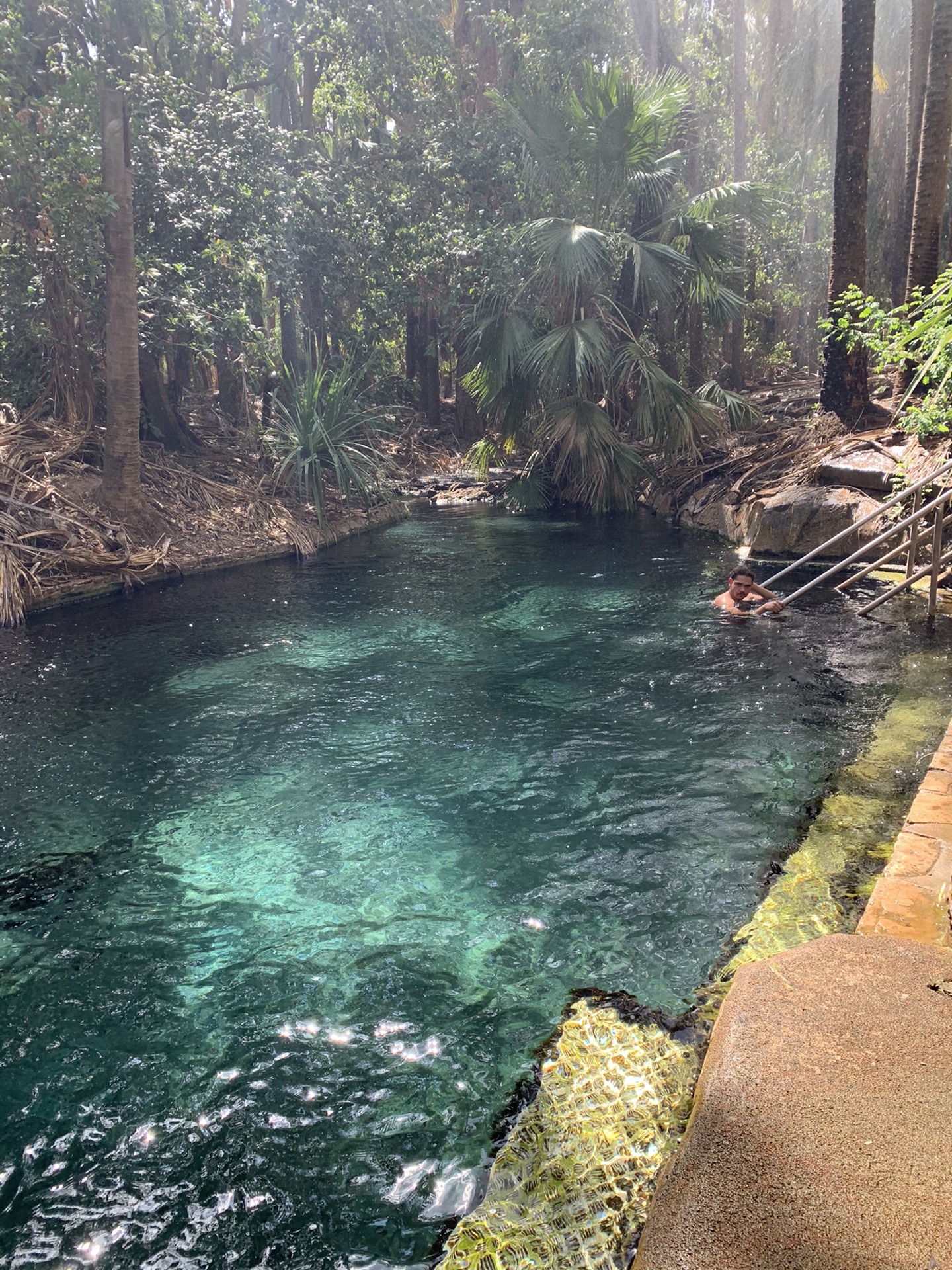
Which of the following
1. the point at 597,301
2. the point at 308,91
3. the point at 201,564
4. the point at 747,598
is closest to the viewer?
the point at 747,598

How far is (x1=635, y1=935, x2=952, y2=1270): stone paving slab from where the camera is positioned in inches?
78.9

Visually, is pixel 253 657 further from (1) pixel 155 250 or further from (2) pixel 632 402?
(2) pixel 632 402

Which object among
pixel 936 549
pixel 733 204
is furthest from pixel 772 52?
pixel 936 549

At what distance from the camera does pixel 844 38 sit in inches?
463

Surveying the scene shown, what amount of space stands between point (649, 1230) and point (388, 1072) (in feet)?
4.56

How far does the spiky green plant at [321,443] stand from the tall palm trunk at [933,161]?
8.61 metres

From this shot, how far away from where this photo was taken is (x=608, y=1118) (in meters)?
2.92

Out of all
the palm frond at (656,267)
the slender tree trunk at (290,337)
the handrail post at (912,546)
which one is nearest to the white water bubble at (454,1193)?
the handrail post at (912,546)

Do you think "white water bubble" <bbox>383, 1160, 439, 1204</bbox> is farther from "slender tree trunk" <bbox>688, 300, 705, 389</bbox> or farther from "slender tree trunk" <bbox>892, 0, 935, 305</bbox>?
"slender tree trunk" <bbox>688, 300, 705, 389</bbox>

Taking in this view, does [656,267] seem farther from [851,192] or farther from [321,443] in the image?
[321,443]

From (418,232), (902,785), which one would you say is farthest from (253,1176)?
(418,232)

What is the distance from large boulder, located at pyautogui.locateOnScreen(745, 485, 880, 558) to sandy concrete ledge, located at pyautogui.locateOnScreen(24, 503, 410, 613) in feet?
22.6

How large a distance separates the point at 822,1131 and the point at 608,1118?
85cm

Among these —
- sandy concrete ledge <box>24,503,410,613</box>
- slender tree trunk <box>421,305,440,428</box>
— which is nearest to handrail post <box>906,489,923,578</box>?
sandy concrete ledge <box>24,503,410,613</box>
